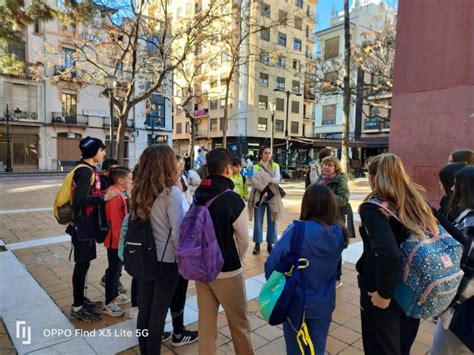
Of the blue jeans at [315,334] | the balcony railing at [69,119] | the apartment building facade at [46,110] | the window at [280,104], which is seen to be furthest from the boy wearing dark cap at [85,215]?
the window at [280,104]

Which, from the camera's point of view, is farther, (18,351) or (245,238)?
(18,351)

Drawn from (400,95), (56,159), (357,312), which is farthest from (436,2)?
(56,159)

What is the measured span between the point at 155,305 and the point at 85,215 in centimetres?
120

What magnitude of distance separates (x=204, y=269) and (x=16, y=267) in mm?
3598

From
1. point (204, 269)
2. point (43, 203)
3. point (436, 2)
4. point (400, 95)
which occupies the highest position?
point (436, 2)

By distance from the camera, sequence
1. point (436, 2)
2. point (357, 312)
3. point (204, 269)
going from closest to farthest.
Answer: point (204, 269), point (357, 312), point (436, 2)

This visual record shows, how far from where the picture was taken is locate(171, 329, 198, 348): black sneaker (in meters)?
2.73

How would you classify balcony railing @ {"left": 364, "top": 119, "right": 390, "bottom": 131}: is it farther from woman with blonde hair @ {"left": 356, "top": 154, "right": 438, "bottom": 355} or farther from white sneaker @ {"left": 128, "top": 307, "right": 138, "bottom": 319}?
woman with blonde hair @ {"left": 356, "top": 154, "right": 438, "bottom": 355}

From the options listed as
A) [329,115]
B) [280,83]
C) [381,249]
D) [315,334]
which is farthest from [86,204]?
[280,83]

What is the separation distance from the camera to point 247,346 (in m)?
2.31

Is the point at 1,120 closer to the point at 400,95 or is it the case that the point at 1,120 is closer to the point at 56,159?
the point at 56,159

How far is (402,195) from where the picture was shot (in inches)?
70.1

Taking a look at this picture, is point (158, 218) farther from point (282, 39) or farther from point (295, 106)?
point (295, 106)

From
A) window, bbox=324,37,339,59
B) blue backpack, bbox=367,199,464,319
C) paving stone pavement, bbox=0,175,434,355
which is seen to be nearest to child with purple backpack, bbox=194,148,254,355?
paving stone pavement, bbox=0,175,434,355
